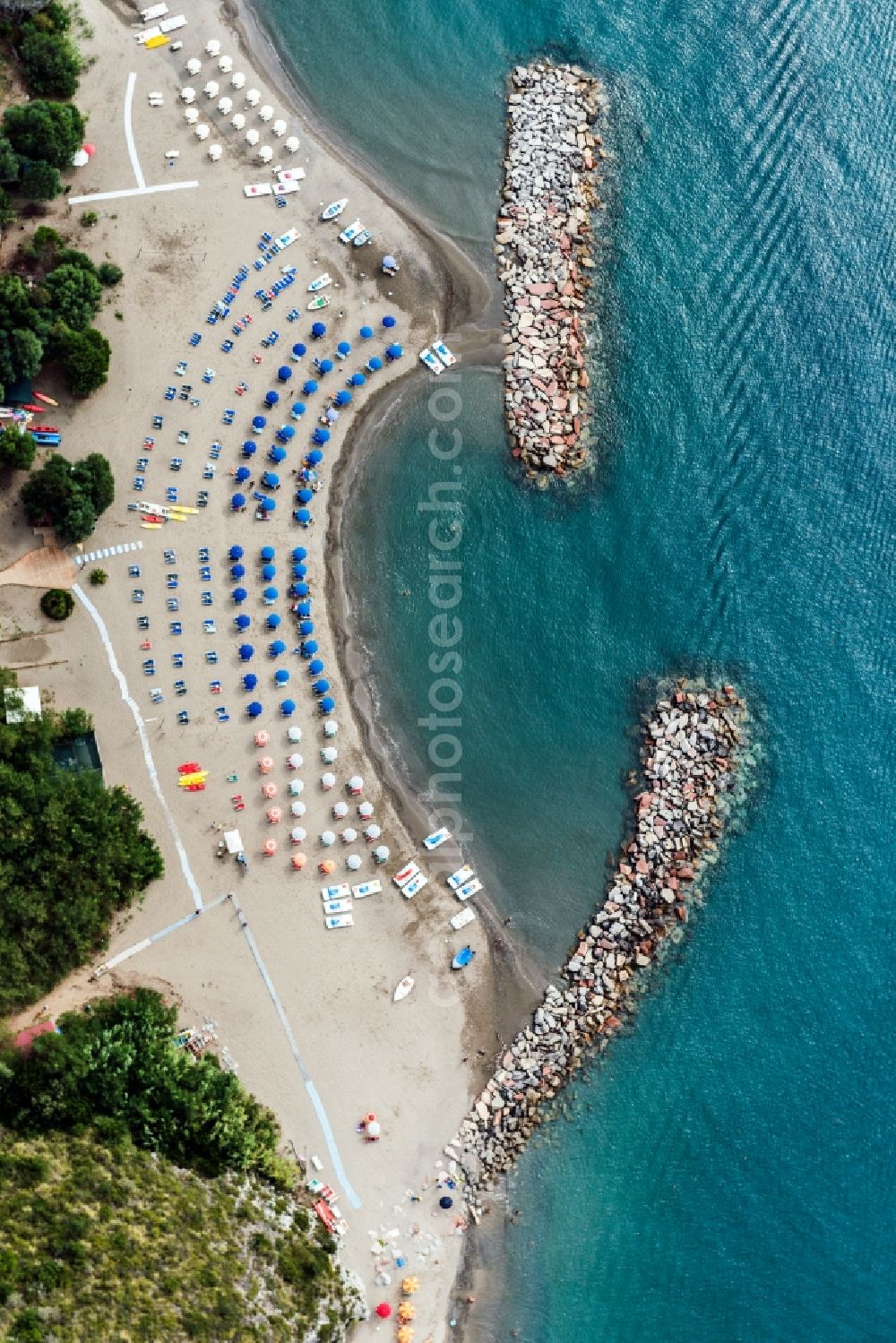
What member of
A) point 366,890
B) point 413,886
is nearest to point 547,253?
point 413,886

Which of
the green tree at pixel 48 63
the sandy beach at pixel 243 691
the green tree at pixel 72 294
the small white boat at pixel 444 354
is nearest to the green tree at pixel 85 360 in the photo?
the green tree at pixel 72 294

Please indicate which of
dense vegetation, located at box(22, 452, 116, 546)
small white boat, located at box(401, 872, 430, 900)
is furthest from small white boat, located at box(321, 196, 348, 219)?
small white boat, located at box(401, 872, 430, 900)

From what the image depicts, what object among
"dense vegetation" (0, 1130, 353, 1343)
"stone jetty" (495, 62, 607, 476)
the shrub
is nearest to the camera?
"dense vegetation" (0, 1130, 353, 1343)

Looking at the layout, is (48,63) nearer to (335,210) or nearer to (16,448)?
(335,210)

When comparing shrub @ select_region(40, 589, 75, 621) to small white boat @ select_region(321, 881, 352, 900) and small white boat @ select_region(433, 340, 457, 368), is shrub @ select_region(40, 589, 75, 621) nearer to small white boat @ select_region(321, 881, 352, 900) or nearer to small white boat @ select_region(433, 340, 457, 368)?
small white boat @ select_region(321, 881, 352, 900)

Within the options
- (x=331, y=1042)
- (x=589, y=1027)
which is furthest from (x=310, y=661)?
(x=589, y=1027)

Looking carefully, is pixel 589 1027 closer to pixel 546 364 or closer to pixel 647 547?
pixel 647 547

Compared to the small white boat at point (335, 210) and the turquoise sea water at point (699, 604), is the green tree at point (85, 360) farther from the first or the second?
the turquoise sea water at point (699, 604)
